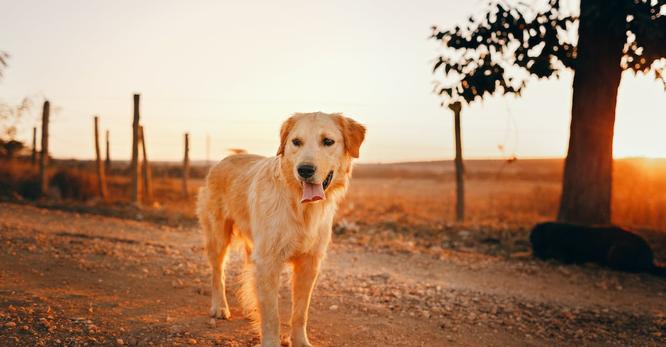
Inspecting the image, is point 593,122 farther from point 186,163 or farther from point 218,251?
point 186,163

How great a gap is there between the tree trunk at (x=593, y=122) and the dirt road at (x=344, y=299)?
1.59 m

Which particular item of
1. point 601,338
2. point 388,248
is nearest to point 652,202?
point 388,248

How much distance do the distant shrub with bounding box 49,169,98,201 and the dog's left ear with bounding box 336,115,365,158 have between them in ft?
48.1

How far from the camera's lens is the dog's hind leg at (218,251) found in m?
5.20

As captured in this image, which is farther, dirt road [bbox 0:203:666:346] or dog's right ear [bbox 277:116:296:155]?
dirt road [bbox 0:203:666:346]

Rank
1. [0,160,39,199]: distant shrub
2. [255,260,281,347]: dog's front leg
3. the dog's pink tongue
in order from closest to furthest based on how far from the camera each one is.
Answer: the dog's pink tongue → [255,260,281,347]: dog's front leg → [0,160,39,199]: distant shrub

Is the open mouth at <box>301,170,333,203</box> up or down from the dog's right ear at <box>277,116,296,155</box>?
down

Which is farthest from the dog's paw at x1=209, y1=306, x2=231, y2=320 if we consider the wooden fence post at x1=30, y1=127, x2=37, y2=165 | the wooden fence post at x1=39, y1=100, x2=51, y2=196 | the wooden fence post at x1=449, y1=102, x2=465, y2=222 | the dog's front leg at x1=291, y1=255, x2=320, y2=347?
the wooden fence post at x1=30, y1=127, x2=37, y2=165

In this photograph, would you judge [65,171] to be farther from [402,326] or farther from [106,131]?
[402,326]

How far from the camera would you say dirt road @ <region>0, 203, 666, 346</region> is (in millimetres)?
4480

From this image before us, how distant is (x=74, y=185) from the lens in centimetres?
1692

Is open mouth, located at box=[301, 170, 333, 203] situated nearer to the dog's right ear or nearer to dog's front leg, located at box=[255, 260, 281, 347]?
the dog's right ear

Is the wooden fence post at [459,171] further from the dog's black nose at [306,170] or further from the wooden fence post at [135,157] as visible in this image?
the dog's black nose at [306,170]

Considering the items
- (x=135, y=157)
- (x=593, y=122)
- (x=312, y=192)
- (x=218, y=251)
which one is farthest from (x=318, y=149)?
(x=135, y=157)
